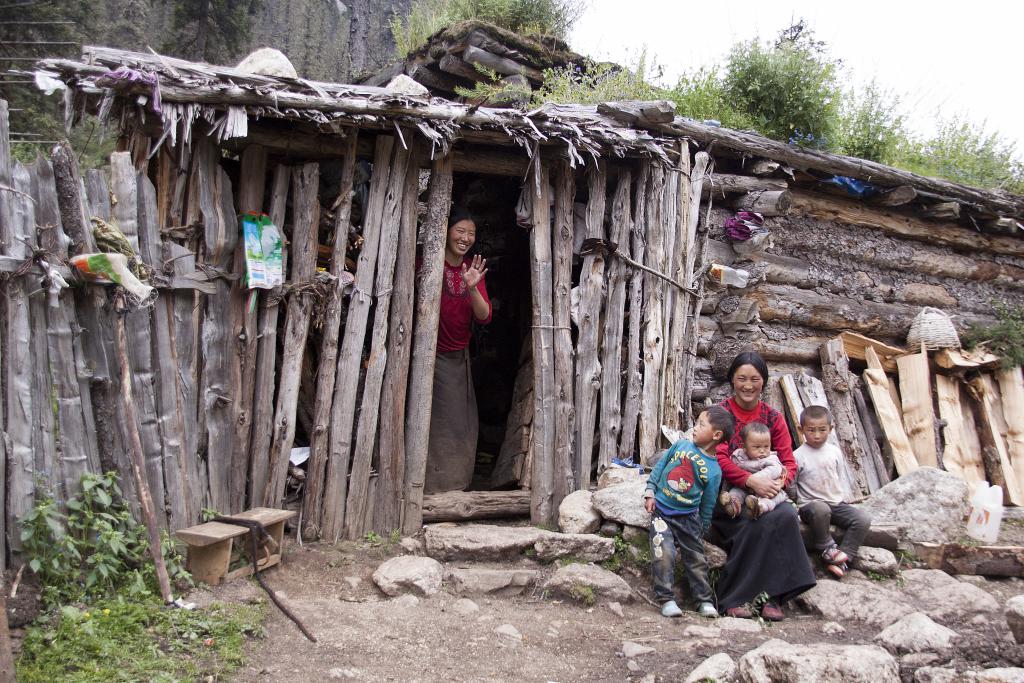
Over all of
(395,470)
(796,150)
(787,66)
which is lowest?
(395,470)

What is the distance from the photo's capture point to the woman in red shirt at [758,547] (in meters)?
4.32

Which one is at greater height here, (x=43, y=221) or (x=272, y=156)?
(x=272, y=156)

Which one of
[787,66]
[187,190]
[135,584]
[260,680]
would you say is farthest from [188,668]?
[787,66]

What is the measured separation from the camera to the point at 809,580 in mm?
4312

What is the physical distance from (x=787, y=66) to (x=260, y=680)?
743 cm

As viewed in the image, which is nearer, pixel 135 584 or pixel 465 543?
pixel 135 584

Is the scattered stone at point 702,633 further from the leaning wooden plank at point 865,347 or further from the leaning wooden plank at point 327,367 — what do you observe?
the leaning wooden plank at point 865,347

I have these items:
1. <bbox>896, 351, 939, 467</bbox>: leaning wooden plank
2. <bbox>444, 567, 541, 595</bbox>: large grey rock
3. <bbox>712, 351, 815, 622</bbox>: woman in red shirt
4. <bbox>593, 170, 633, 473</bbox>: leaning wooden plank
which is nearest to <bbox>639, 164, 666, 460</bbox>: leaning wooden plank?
<bbox>593, 170, 633, 473</bbox>: leaning wooden plank

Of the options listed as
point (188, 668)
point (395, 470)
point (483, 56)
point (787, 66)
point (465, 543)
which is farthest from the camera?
point (483, 56)

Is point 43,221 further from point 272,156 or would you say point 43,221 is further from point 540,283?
point 540,283

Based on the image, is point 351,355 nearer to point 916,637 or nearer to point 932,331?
point 916,637

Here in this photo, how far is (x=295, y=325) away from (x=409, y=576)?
5.79ft

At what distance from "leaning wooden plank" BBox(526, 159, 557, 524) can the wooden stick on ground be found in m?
2.60

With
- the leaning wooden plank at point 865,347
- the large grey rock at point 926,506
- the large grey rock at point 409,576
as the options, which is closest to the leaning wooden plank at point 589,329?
the large grey rock at point 409,576
